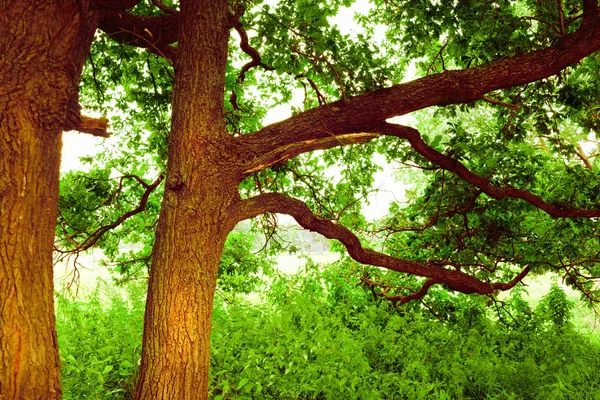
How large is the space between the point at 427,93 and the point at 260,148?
5.97 ft

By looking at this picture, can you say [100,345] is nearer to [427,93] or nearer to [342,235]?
[342,235]

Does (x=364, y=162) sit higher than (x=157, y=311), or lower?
higher

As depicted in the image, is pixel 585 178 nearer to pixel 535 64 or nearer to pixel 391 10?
pixel 535 64

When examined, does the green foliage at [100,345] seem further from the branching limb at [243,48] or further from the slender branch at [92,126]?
the branching limb at [243,48]

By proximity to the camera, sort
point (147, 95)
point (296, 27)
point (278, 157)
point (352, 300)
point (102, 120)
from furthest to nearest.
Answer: point (352, 300) < point (147, 95) < point (296, 27) < point (278, 157) < point (102, 120)

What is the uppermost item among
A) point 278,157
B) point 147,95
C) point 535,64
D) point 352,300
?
point 147,95

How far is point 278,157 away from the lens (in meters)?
4.51

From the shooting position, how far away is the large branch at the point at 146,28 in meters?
5.42

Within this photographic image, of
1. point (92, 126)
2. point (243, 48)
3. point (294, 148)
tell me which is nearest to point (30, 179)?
point (92, 126)

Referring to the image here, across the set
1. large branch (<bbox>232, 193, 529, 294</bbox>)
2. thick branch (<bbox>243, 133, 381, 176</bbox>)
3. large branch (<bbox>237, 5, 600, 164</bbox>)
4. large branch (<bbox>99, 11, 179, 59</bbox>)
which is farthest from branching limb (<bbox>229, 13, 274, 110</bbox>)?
large branch (<bbox>232, 193, 529, 294</bbox>)

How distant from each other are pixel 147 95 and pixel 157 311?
170 inches

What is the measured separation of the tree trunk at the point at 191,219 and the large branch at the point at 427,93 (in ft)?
1.72

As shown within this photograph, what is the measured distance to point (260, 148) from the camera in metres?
4.61

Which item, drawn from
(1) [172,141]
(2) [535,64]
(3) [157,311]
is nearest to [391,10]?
(2) [535,64]
